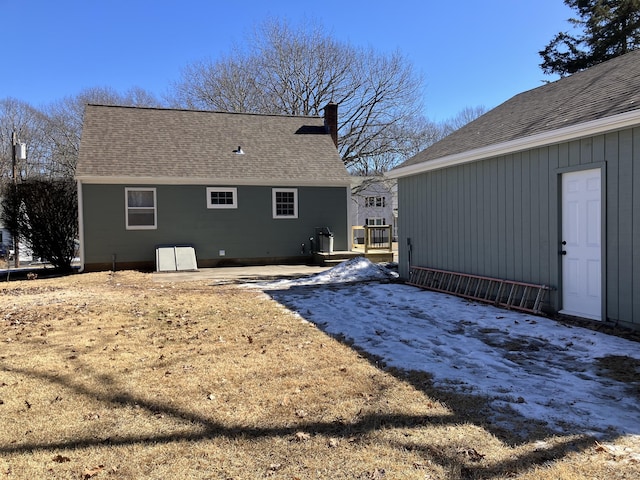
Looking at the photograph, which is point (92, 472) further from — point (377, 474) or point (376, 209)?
point (376, 209)

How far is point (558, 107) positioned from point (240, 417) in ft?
25.1

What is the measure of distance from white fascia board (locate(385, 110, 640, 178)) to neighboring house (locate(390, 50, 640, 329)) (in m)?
0.02

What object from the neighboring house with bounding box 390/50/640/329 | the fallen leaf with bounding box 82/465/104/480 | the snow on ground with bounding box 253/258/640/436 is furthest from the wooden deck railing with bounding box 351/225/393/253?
the fallen leaf with bounding box 82/465/104/480

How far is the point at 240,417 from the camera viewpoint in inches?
137

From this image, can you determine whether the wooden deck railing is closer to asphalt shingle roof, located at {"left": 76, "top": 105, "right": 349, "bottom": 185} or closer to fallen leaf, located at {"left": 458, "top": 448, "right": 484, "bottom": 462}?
asphalt shingle roof, located at {"left": 76, "top": 105, "right": 349, "bottom": 185}

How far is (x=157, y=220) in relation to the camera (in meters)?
15.4

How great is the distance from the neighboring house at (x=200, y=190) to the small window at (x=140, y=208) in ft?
0.10

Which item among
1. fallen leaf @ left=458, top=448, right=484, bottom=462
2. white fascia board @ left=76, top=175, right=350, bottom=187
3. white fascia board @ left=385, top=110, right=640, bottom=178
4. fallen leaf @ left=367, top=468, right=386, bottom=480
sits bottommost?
fallen leaf @ left=367, top=468, right=386, bottom=480

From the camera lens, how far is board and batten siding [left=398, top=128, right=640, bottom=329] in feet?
19.5

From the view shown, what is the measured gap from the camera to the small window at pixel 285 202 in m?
16.7

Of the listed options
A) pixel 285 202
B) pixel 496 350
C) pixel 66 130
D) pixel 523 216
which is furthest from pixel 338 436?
pixel 66 130

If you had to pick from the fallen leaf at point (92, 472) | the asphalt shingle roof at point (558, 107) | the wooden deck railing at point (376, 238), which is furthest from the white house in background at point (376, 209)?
the fallen leaf at point (92, 472)

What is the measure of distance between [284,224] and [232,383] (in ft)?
41.6

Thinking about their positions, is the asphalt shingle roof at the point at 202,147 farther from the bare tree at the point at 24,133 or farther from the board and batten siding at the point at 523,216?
the bare tree at the point at 24,133
